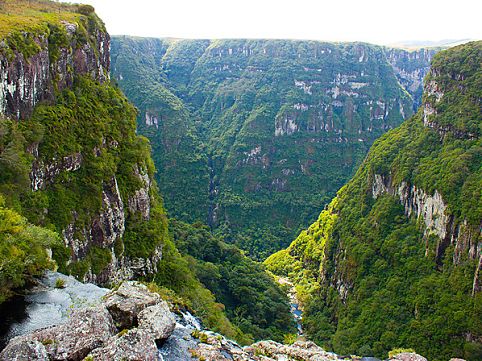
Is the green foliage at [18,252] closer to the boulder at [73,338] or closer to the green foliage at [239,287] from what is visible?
the boulder at [73,338]

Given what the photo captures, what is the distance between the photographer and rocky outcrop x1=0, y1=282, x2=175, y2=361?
555 inches

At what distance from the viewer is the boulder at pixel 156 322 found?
1638 centimetres

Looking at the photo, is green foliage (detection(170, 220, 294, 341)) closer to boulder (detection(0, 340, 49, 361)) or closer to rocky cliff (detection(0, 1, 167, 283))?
rocky cliff (detection(0, 1, 167, 283))

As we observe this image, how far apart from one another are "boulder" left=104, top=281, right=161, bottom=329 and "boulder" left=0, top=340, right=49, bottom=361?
336cm

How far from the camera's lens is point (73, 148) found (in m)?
36.5

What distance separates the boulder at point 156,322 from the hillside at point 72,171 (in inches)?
275

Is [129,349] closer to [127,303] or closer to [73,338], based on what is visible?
[73,338]

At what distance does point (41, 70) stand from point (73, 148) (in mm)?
7393

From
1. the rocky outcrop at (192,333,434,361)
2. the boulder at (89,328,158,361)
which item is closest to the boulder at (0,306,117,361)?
the boulder at (89,328,158,361)

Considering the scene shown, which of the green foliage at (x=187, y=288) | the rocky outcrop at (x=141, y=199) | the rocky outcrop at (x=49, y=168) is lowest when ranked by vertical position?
the green foliage at (x=187, y=288)

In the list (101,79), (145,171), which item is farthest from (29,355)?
(101,79)

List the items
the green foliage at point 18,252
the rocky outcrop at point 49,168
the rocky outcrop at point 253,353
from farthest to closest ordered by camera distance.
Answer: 1. the rocky outcrop at point 49,168
2. the green foliage at point 18,252
3. the rocky outcrop at point 253,353

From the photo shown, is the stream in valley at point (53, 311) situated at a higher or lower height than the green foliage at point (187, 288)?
higher

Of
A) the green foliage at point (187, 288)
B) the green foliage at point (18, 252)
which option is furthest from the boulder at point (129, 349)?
the green foliage at point (187, 288)
